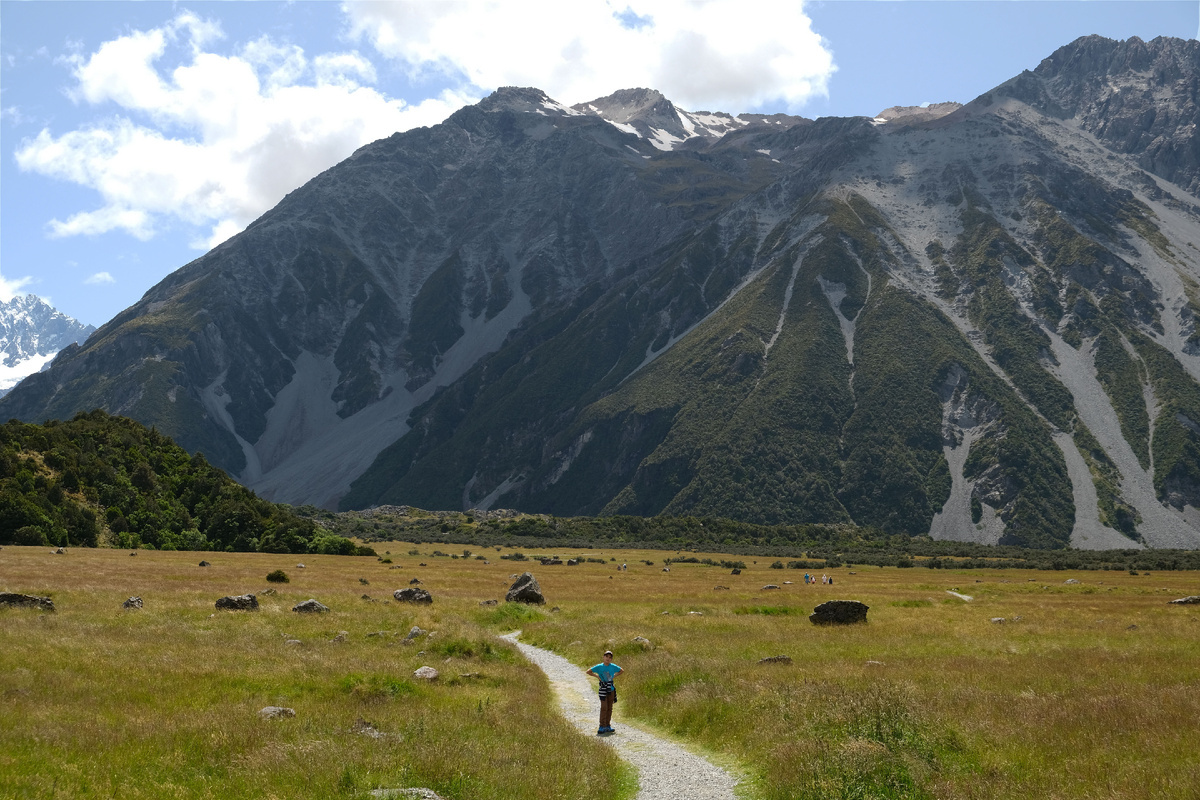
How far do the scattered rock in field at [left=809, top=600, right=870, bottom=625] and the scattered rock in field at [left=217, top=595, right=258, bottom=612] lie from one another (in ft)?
101

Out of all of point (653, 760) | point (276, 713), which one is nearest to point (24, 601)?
point (276, 713)

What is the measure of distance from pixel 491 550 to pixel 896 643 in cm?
10795

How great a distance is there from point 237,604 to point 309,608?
3.67m

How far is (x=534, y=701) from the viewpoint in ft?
82.2

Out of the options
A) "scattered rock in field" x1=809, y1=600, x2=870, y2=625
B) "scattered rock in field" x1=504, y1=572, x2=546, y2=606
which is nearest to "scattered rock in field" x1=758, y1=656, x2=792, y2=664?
"scattered rock in field" x1=809, y1=600, x2=870, y2=625

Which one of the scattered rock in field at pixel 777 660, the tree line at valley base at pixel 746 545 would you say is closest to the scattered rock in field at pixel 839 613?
the scattered rock in field at pixel 777 660

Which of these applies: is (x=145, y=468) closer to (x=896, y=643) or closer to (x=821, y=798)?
(x=896, y=643)

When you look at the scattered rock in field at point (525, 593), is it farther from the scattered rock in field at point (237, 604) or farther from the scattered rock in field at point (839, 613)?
the scattered rock in field at point (237, 604)

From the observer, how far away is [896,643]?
3850cm

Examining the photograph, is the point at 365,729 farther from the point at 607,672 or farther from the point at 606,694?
the point at 607,672

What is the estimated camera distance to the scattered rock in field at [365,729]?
18.1 m

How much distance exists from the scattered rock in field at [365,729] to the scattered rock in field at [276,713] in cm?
165

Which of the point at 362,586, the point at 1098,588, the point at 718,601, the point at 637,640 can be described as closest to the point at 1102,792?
the point at 637,640

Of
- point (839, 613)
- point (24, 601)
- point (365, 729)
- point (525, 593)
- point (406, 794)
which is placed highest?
point (406, 794)
